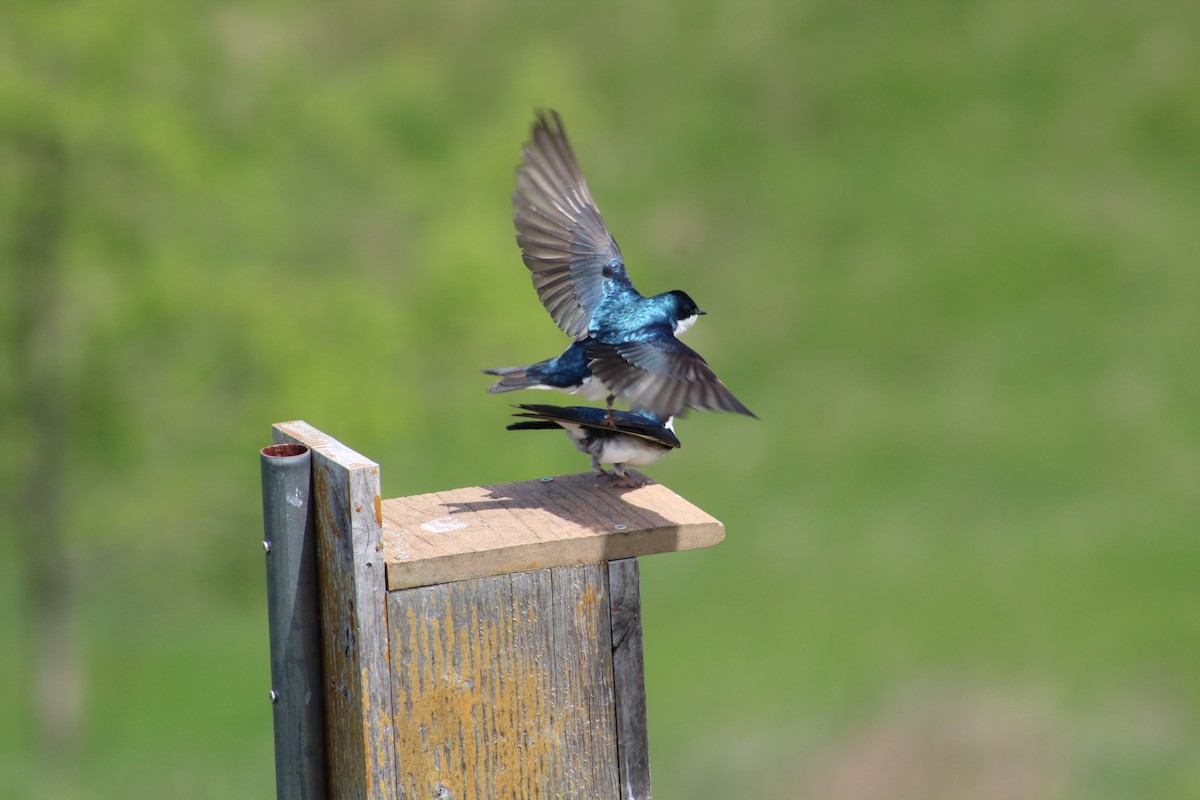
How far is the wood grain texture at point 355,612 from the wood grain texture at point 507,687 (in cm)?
4

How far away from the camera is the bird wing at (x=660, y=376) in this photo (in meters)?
2.97

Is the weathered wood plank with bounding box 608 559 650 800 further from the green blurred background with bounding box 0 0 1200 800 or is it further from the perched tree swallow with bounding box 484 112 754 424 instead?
the green blurred background with bounding box 0 0 1200 800

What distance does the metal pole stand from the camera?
8.78 feet

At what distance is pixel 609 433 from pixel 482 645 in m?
0.63

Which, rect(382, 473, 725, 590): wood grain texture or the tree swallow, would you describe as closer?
rect(382, 473, 725, 590): wood grain texture

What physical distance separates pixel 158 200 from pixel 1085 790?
24.1 feet

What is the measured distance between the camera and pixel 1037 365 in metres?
16.6

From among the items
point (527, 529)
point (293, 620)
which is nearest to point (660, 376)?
point (527, 529)

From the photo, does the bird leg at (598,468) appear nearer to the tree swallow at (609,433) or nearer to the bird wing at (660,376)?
the tree swallow at (609,433)

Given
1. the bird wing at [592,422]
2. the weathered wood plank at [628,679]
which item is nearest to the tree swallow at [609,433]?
the bird wing at [592,422]

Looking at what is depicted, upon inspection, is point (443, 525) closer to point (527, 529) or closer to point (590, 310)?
point (527, 529)

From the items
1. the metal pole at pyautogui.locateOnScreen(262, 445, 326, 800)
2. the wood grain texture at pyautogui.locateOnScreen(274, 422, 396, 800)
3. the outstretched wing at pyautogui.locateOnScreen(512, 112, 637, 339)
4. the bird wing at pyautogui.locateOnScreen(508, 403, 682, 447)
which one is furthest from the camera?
the outstretched wing at pyautogui.locateOnScreen(512, 112, 637, 339)

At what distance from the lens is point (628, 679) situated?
9.41 feet

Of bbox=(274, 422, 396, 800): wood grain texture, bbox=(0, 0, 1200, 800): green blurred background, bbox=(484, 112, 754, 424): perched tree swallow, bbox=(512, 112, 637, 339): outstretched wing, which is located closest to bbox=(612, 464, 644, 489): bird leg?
bbox=(484, 112, 754, 424): perched tree swallow
